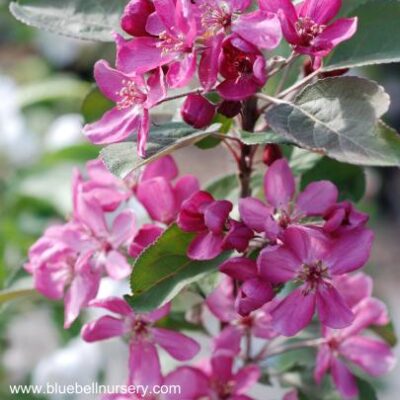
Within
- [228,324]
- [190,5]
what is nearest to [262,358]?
[228,324]

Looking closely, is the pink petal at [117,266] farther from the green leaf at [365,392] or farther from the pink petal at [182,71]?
the green leaf at [365,392]

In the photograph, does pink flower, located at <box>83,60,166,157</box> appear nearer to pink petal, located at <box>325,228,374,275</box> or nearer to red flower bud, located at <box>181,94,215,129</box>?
red flower bud, located at <box>181,94,215,129</box>

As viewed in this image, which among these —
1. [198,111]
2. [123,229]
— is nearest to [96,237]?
[123,229]

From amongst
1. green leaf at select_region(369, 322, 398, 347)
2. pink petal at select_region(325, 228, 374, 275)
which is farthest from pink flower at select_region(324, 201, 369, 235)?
green leaf at select_region(369, 322, 398, 347)

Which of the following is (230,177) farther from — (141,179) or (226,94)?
(226,94)

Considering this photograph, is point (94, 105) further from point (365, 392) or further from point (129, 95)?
point (365, 392)
